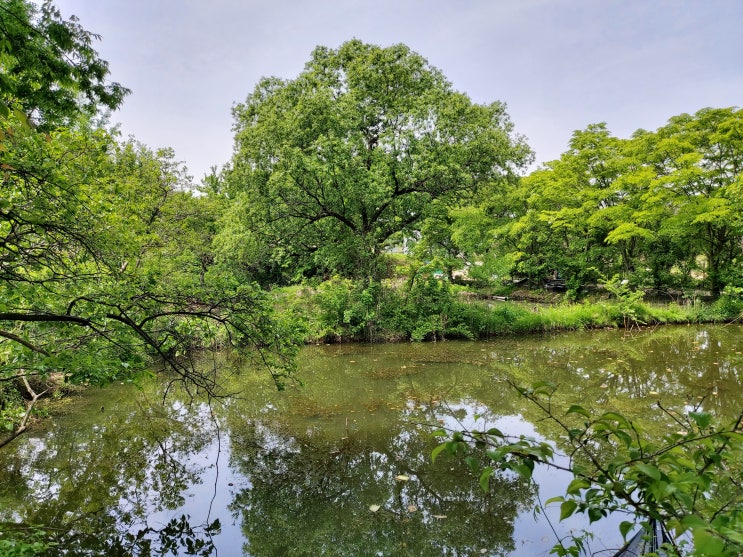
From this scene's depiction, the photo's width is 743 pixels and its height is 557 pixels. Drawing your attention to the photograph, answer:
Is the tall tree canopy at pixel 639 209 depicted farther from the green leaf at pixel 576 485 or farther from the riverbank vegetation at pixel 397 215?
the green leaf at pixel 576 485

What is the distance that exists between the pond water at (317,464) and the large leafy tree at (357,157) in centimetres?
510

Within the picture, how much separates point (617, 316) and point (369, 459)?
1238cm

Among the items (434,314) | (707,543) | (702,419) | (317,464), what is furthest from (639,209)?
(707,543)

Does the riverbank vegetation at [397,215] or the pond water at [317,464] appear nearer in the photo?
the pond water at [317,464]

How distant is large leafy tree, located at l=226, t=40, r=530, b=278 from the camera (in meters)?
11.9

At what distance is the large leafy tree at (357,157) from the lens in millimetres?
11930

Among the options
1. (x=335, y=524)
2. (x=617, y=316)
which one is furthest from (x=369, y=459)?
(x=617, y=316)

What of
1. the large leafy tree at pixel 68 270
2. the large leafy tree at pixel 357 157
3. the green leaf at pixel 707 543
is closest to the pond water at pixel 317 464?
the green leaf at pixel 707 543

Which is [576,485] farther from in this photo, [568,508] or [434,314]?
[434,314]

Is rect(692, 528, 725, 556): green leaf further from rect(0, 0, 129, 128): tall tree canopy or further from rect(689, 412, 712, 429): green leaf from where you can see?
rect(0, 0, 129, 128): tall tree canopy

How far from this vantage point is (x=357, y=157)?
1177 cm

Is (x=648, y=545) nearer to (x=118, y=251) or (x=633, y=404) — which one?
(x=118, y=251)

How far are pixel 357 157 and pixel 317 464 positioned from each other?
28.7 feet

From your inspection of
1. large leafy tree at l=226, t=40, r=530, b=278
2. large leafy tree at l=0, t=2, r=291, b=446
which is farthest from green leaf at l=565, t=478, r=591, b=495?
large leafy tree at l=226, t=40, r=530, b=278
